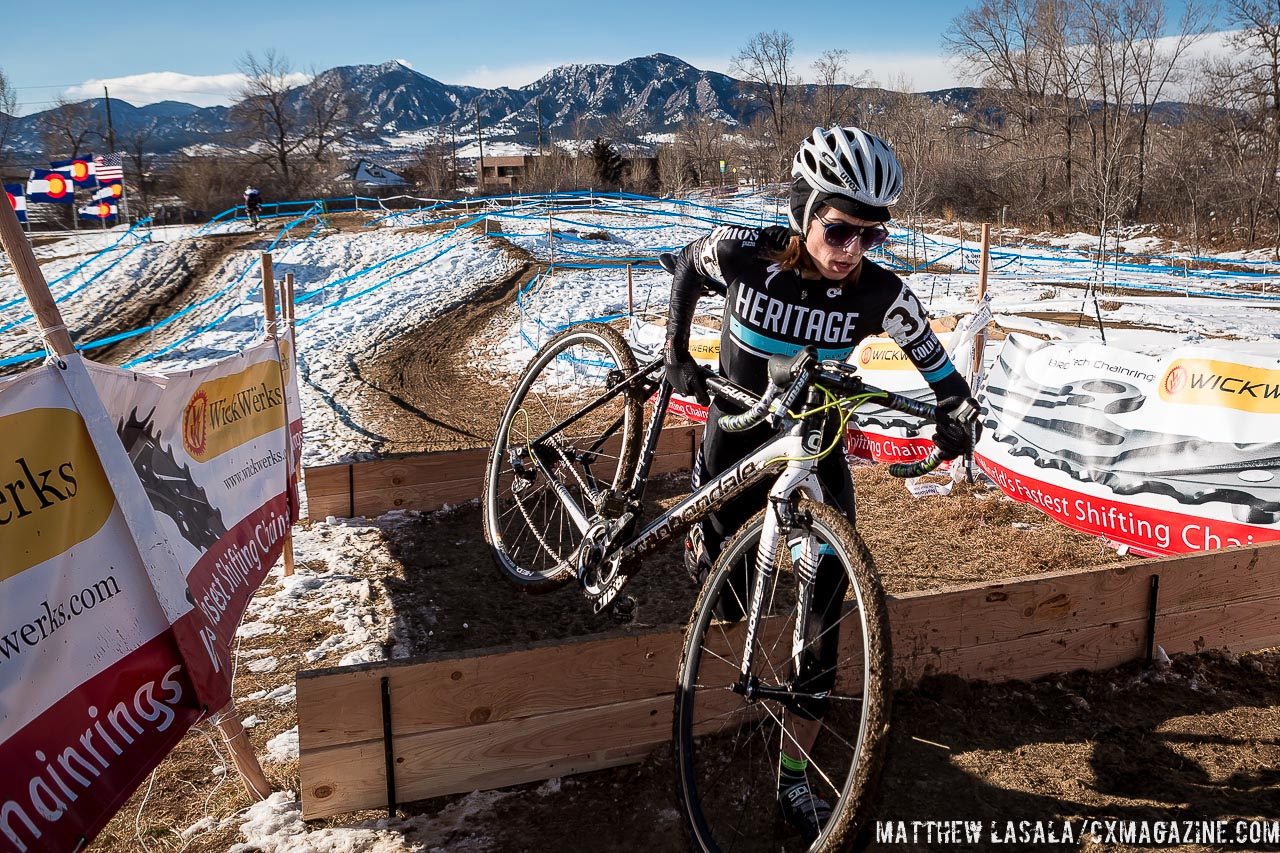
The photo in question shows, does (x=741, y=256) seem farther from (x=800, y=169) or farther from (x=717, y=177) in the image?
(x=717, y=177)

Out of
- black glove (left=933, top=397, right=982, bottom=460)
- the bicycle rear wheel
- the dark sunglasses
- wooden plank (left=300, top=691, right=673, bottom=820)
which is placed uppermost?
the dark sunglasses

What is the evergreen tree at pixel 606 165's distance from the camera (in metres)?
56.2

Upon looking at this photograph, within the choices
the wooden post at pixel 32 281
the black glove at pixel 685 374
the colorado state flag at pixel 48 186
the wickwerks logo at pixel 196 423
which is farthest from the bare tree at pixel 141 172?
the black glove at pixel 685 374

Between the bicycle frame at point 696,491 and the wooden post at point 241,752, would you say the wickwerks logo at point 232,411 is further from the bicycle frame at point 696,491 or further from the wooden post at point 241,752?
the bicycle frame at point 696,491

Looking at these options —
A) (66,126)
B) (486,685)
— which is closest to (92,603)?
(486,685)

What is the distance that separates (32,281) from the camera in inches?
119

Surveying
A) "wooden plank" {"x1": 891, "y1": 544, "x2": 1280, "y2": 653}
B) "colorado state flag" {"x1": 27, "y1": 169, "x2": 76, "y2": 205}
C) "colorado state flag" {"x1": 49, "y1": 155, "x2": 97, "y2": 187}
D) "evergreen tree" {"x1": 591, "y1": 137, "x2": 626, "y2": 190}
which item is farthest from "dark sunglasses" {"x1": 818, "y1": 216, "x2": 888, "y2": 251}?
"evergreen tree" {"x1": 591, "y1": 137, "x2": 626, "y2": 190}

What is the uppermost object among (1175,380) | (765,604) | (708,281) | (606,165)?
(606,165)

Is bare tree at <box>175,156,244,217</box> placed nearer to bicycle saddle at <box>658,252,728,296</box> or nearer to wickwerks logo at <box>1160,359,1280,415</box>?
bicycle saddle at <box>658,252,728,296</box>

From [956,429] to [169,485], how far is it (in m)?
3.56

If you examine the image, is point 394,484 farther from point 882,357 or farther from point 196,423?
point 882,357

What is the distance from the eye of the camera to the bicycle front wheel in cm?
257

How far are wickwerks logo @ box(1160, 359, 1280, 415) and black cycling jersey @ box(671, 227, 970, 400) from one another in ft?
11.8

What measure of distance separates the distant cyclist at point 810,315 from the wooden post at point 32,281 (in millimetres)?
2459
